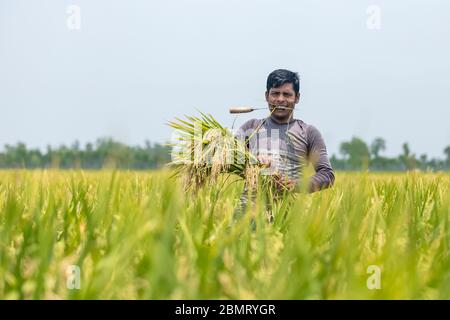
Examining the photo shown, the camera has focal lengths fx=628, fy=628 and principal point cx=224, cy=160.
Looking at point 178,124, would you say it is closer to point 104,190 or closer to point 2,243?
point 104,190

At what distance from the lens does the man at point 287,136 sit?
2.68m

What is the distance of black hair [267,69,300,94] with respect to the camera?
275 centimetres

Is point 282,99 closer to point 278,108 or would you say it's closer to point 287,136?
point 278,108

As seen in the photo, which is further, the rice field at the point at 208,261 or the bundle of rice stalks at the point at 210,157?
the bundle of rice stalks at the point at 210,157

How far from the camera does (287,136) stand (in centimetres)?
275

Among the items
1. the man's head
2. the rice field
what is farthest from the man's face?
the rice field

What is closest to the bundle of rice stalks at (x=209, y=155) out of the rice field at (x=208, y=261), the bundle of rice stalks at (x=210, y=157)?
the bundle of rice stalks at (x=210, y=157)

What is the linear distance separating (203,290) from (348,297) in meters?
0.28

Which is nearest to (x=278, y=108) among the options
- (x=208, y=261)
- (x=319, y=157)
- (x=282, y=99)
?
(x=282, y=99)

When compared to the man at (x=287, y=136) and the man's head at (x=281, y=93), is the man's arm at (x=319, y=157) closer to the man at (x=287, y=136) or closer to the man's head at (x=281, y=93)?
the man at (x=287, y=136)

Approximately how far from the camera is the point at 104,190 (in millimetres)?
1633

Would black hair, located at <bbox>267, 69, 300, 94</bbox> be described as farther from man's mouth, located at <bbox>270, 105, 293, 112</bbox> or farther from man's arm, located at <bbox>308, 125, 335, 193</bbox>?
man's arm, located at <bbox>308, 125, 335, 193</bbox>
